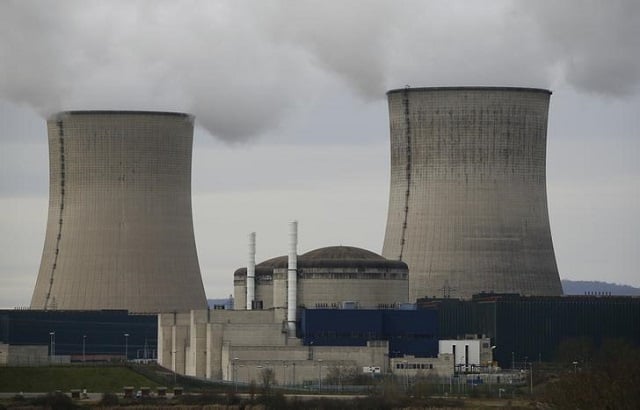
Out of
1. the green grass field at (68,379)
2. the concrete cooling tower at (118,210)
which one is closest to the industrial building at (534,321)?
the concrete cooling tower at (118,210)

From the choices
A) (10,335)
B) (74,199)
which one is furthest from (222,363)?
(10,335)

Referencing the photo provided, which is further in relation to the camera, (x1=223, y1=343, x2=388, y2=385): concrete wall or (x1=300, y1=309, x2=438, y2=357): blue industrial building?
(x1=300, y1=309, x2=438, y2=357): blue industrial building

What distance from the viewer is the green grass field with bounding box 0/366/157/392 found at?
2462 inches

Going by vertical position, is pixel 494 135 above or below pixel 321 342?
above

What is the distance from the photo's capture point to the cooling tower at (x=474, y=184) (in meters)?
71.7

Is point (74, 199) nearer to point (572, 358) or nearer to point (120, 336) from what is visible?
point (120, 336)

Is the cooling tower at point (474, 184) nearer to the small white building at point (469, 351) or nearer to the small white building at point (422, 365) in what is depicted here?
the small white building at point (469, 351)

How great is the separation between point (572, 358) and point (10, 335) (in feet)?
72.4

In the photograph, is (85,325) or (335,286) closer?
(335,286)

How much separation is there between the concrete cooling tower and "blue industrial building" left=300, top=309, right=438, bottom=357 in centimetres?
549

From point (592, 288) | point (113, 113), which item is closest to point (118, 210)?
point (113, 113)

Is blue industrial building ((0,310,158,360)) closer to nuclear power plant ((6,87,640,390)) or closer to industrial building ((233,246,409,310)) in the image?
nuclear power plant ((6,87,640,390))

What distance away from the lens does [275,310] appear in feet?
242

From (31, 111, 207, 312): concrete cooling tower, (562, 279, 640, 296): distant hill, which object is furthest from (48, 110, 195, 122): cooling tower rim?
(562, 279, 640, 296): distant hill
